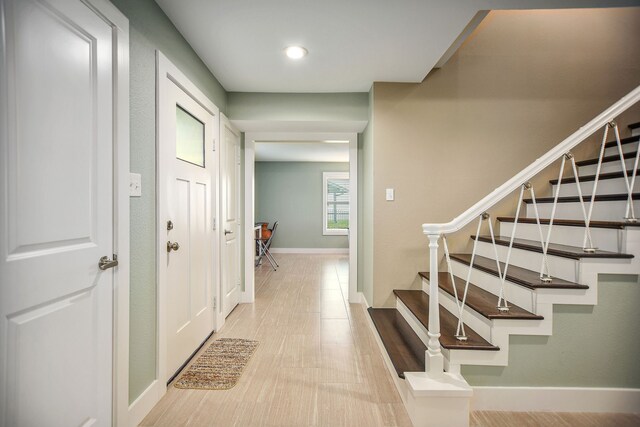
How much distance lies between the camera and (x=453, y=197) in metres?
2.92

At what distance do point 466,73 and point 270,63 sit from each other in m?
1.81

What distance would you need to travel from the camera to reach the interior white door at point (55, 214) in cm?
93

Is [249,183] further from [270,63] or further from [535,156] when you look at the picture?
[535,156]

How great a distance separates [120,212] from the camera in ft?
4.65

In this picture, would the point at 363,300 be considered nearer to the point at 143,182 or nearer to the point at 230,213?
the point at 230,213

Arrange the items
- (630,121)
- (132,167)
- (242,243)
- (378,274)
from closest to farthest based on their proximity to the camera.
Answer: (132,167) → (630,121) → (378,274) → (242,243)

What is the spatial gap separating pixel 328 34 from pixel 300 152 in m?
4.52

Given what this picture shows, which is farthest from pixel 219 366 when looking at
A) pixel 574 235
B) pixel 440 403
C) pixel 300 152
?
pixel 300 152

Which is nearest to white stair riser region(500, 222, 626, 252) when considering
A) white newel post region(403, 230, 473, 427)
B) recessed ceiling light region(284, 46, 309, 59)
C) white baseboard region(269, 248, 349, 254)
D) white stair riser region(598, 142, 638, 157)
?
white stair riser region(598, 142, 638, 157)

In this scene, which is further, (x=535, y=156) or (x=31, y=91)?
(x=535, y=156)

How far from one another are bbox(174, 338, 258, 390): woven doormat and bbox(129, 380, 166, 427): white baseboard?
6.7 inches

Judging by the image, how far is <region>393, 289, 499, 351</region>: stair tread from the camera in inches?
66.5

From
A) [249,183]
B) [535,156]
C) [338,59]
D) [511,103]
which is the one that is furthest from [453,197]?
[249,183]

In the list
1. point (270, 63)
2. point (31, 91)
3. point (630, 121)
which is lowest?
point (31, 91)
